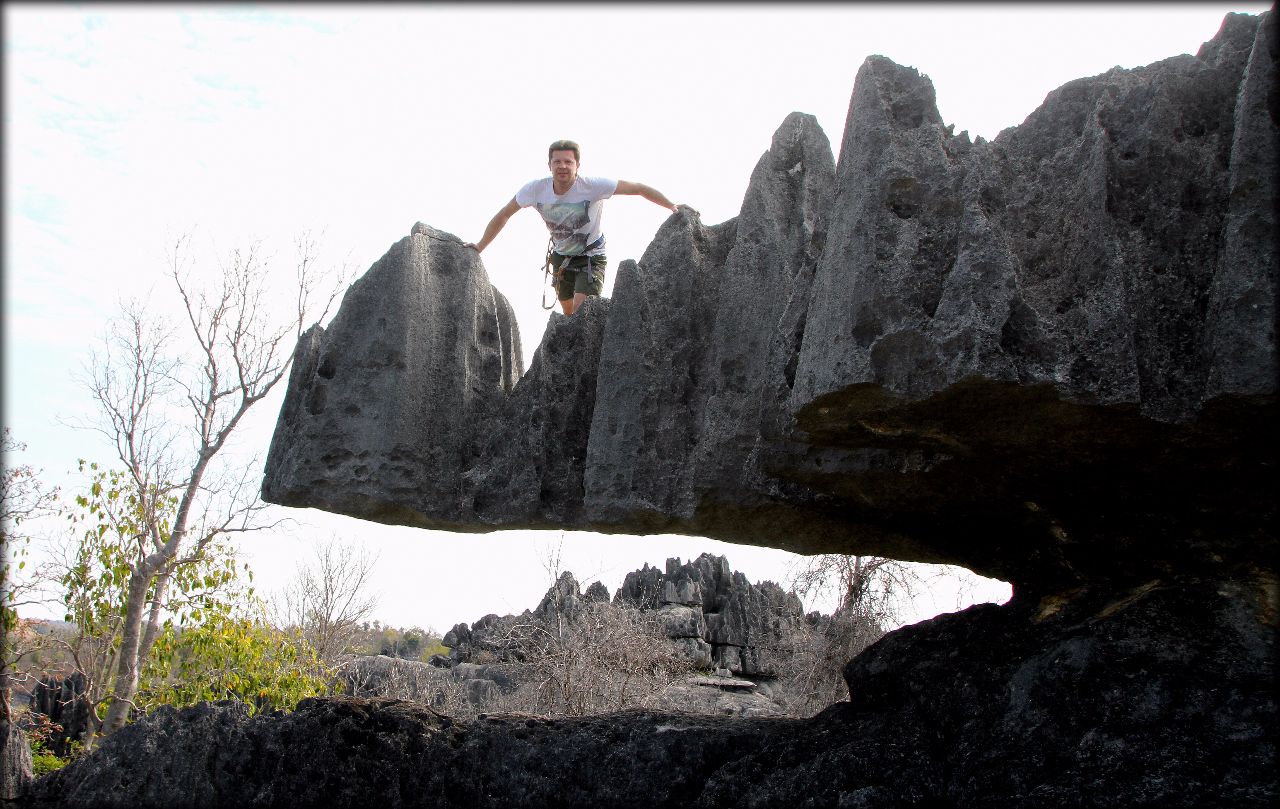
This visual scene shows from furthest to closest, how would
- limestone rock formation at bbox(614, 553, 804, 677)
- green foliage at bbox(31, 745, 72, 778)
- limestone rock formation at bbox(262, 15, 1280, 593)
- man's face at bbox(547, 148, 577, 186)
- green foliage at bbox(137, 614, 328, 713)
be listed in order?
limestone rock formation at bbox(614, 553, 804, 677) < green foliage at bbox(31, 745, 72, 778) < green foliage at bbox(137, 614, 328, 713) < man's face at bbox(547, 148, 577, 186) < limestone rock formation at bbox(262, 15, 1280, 593)

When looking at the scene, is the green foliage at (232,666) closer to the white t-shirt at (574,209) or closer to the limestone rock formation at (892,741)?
the limestone rock formation at (892,741)

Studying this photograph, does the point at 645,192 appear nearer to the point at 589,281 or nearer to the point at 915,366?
the point at 589,281

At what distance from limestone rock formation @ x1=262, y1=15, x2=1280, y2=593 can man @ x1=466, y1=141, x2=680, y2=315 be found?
31cm

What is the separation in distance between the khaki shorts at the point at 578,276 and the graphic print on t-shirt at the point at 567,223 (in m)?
0.05

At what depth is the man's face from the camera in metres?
6.80

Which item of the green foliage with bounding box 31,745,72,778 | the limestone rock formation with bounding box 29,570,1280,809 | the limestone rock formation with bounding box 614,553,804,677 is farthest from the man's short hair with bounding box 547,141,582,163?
the limestone rock formation with bounding box 614,553,804,677

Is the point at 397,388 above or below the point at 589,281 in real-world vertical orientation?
below

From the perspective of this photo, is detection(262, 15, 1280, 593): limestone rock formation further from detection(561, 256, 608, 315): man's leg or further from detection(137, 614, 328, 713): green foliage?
detection(137, 614, 328, 713): green foliage

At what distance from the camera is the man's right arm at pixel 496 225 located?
718cm

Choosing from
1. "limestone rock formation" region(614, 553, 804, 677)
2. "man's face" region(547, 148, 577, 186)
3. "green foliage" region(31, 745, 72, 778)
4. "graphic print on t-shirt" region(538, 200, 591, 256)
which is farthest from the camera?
"limestone rock formation" region(614, 553, 804, 677)

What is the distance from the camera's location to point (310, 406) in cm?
686

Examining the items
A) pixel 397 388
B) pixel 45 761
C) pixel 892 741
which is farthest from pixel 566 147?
pixel 45 761

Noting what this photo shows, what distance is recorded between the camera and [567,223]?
706 cm

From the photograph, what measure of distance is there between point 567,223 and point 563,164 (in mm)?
406
